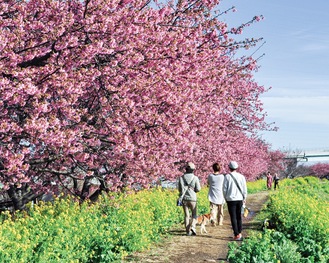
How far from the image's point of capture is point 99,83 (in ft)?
34.1

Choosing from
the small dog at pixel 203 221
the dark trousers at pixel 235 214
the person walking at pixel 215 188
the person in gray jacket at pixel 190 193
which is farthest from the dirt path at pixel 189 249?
the person walking at pixel 215 188

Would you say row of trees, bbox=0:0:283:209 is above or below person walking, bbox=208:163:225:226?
above

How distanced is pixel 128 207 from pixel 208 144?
7564mm

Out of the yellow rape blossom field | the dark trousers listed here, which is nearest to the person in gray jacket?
the yellow rape blossom field

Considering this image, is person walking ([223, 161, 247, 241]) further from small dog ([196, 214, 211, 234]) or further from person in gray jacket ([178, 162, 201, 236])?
small dog ([196, 214, 211, 234])

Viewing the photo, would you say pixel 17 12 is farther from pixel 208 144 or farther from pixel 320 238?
pixel 208 144

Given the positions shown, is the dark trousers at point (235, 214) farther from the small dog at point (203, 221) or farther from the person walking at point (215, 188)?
the person walking at point (215, 188)

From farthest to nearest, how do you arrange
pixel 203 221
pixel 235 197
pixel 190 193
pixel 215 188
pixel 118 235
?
pixel 215 188 → pixel 203 221 → pixel 190 193 → pixel 235 197 → pixel 118 235

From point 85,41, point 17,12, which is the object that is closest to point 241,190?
point 85,41

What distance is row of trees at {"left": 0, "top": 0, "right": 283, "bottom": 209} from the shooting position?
8.59m

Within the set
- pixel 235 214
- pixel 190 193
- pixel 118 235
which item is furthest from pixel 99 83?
pixel 235 214

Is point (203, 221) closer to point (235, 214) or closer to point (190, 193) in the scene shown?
point (190, 193)

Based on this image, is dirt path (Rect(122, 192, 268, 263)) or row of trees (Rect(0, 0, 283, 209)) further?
dirt path (Rect(122, 192, 268, 263))

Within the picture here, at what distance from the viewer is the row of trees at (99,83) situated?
8.59 meters
